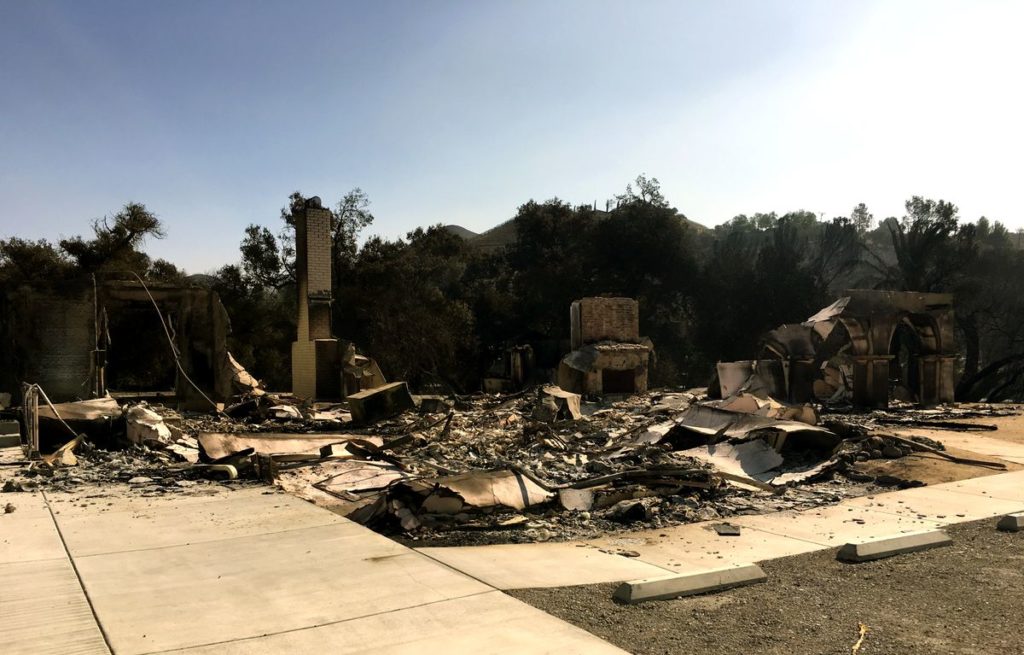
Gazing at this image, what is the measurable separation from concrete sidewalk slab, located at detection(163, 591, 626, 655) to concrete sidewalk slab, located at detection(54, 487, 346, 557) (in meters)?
2.50

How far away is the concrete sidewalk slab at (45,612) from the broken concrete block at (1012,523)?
22.2ft

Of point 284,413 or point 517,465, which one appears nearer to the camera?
point 517,465

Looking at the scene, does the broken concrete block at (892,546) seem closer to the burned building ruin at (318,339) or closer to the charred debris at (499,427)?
the charred debris at (499,427)

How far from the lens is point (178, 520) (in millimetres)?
6824

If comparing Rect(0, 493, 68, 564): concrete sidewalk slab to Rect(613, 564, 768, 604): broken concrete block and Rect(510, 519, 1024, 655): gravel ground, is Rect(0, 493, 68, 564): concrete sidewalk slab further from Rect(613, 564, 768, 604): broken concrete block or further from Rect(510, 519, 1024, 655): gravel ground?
Rect(613, 564, 768, 604): broken concrete block

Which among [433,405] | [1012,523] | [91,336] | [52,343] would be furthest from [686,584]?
[52,343]

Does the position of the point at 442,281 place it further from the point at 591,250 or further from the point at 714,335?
the point at 714,335

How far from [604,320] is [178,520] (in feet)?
53.3

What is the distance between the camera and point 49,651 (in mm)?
3693

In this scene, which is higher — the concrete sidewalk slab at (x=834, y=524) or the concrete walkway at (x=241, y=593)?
the concrete walkway at (x=241, y=593)

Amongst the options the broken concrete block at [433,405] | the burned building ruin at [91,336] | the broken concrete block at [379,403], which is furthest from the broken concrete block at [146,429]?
the burned building ruin at [91,336]

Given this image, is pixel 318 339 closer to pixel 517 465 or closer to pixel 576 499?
pixel 517 465

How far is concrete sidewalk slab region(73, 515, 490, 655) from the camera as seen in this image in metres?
4.05

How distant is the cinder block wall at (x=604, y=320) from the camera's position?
21.8 meters
